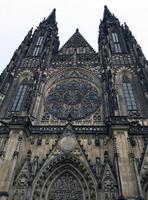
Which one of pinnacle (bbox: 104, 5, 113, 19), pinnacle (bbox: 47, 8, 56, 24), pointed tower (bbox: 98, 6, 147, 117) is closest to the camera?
pointed tower (bbox: 98, 6, 147, 117)

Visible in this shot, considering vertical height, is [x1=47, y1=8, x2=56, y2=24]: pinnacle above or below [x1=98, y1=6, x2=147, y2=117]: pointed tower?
above

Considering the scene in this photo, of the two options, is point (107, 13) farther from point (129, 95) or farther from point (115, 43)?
point (129, 95)

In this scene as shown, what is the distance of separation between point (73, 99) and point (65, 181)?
6.51 m

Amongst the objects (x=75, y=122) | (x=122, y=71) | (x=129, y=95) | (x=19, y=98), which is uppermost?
(x=122, y=71)

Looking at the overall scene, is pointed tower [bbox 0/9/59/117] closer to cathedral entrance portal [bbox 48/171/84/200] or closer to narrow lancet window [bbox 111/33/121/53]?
cathedral entrance portal [bbox 48/171/84/200]

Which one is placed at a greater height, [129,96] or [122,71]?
[122,71]

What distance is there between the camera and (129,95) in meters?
18.5

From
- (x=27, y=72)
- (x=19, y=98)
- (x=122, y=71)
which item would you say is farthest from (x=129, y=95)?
(x=27, y=72)

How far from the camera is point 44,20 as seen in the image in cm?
2909

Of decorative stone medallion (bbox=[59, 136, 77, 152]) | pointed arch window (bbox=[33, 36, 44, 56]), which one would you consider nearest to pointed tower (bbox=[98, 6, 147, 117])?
decorative stone medallion (bbox=[59, 136, 77, 152])

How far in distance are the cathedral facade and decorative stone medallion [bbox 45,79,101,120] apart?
71mm

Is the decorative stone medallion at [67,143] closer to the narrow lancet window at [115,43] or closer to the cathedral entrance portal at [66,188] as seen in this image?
the cathedral entrance portal at [66,188]

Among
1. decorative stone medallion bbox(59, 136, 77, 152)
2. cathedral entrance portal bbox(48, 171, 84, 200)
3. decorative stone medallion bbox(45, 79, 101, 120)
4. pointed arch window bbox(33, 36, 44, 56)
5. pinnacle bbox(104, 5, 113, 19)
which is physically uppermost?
pinnacle bbox(104, 5, 113, 19)

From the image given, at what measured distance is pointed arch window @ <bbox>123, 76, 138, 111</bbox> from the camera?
57.4ft
